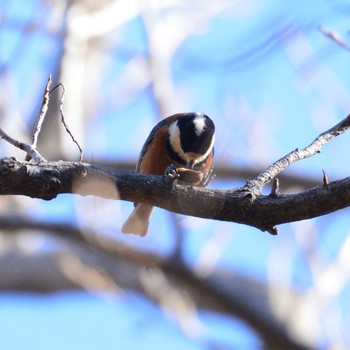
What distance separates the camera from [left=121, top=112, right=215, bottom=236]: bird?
4.44 m

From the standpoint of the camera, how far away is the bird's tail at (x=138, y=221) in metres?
4.95

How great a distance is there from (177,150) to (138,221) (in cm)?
65

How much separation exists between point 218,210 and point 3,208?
430 cm

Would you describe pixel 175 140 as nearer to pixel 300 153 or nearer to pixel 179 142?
pixel 179 142

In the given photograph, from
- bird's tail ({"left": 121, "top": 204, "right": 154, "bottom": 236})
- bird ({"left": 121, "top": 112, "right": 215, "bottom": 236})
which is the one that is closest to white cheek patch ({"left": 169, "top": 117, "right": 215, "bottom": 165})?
bird ({"left": 121, "top": 112, "right": 215, "bottom": 236})

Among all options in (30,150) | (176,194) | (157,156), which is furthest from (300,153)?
(157,156)

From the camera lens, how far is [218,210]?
2514 mm

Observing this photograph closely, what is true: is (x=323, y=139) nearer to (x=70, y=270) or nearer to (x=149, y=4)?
(x=70, y=270)

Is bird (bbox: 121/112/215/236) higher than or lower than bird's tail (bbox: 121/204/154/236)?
higher

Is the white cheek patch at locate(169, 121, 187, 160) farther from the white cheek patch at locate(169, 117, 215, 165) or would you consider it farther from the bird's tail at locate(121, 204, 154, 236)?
the bird's tail at locate(121, 204, 154, 236)

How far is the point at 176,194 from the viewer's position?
251 cm

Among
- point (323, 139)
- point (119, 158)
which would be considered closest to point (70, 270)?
point (119, 158)

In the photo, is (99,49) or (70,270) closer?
(70,270)

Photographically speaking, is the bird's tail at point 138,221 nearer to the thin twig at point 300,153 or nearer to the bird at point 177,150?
the bird at point 177,150
